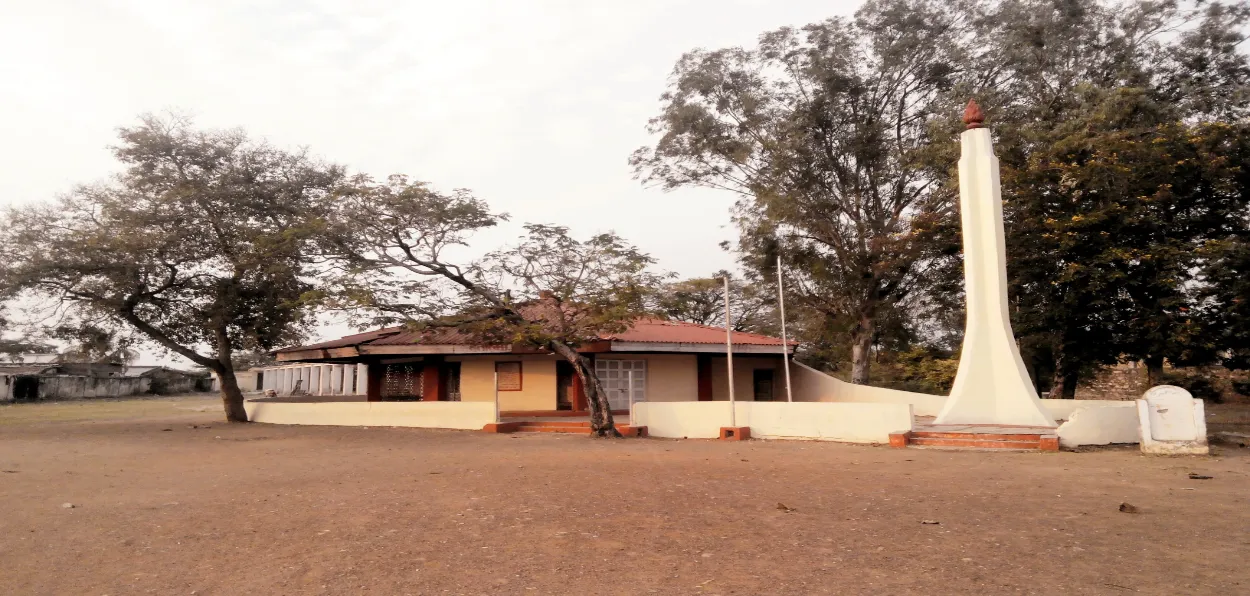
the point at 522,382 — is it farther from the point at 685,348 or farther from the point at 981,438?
the point at 981,438

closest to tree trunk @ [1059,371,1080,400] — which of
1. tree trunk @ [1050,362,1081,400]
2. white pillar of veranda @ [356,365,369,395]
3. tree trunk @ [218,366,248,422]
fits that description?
tree trunk @ [1050,362,1081,400]

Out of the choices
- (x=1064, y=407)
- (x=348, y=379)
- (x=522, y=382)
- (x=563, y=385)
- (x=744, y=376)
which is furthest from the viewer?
(x=348, y=379)

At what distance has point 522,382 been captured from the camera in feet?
67.3

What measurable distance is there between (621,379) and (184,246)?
11405mm

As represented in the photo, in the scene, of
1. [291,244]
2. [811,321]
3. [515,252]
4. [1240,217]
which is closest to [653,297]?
[515,252]

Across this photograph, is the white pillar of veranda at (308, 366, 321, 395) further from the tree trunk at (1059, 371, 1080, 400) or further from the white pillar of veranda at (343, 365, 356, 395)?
the tree trunk at (1059, 371, 1080, 400)

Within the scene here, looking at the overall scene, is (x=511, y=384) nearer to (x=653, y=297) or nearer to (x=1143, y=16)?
(x=653, y=297)

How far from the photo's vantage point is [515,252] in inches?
616

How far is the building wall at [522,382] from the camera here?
20.2 meters

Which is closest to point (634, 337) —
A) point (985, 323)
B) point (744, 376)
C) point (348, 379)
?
point (744, 376)

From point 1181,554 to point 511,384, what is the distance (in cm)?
1690

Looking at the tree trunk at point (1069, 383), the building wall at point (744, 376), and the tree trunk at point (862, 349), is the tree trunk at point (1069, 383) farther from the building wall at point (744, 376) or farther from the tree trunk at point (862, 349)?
the building wall at point (744, 376)

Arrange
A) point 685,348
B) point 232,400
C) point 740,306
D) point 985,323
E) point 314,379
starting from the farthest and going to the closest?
point 314,379, point 740,306, point 232,400, point 685,348, point 985,323

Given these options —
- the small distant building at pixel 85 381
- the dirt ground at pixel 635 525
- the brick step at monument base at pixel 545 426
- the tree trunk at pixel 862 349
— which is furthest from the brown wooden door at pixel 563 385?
the small distant building at pixel 85 381
